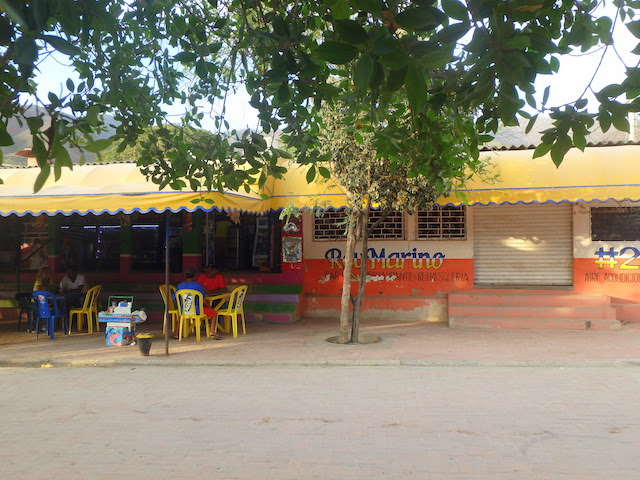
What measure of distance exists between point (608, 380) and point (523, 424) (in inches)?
105

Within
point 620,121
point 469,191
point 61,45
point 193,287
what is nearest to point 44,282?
point 193,287

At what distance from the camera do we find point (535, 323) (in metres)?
11.8

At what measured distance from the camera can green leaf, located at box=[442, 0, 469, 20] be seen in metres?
2.35

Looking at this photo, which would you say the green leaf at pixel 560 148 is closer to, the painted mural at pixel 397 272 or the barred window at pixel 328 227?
the painted mural at pixel 397 272

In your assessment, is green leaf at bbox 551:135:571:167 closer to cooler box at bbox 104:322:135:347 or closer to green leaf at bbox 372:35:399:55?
green leaf at bbox 372:35:399:55

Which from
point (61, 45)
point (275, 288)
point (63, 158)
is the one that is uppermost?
point (61, 45)

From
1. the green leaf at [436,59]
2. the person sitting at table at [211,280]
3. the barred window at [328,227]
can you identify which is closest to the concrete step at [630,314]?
the barred window at [328,227]

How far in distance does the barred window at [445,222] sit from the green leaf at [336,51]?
10934 mm

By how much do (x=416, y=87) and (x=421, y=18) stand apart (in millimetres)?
271

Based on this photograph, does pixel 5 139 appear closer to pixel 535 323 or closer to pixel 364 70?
pixel 364 70

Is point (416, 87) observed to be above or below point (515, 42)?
below

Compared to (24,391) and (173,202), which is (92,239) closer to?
(173,202)

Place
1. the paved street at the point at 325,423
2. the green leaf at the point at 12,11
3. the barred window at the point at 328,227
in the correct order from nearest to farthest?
the green leaf at the point at 12,11 < the paved street at the point at 325,423 < the barred window at the point at 328,227

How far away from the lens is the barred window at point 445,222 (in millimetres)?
13172
